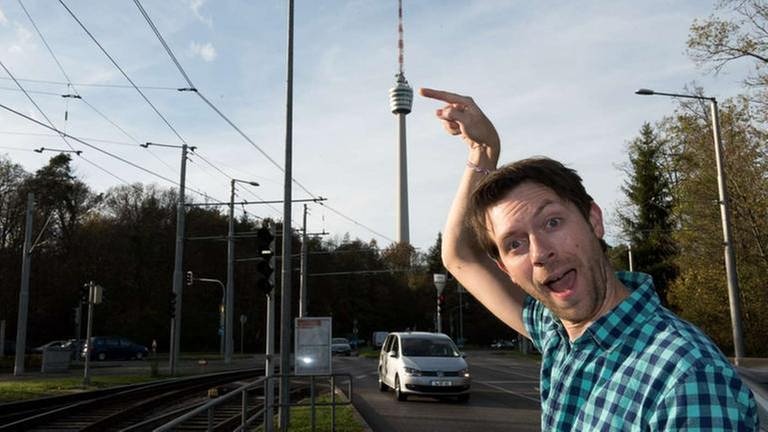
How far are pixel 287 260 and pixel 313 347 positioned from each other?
5.81 ft

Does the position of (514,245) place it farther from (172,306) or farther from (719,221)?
(719,221)

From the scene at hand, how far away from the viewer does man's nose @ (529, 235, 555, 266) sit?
1676mm

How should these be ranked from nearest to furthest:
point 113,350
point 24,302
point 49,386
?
point 49,386, point 24,302, point 113,350

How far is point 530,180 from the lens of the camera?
71.7 inches

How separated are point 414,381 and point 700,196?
1976cm

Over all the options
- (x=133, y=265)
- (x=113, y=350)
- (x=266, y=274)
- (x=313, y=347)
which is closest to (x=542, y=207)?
(x=313, y=347)

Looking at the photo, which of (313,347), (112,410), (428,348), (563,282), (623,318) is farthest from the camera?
(428,348)

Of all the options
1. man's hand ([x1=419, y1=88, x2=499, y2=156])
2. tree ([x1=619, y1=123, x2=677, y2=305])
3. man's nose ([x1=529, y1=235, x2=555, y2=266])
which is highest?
tree ([x1=619, y1=123, x2=677, y2=305])

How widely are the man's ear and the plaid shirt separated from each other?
0.39 feet

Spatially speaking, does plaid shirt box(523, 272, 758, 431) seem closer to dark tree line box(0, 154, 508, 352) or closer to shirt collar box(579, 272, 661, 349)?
shirt collar box(579, 272, 661, 349)

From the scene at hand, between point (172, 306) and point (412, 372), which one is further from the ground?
point (172, 306)

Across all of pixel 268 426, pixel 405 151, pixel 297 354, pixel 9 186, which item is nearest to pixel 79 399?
pixel 297 354

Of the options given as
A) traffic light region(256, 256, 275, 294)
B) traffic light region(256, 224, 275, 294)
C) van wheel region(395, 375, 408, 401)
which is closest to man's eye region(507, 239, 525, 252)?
traffic light region(256, 256, 275, 294)

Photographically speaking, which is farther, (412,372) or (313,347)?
(412,372)
